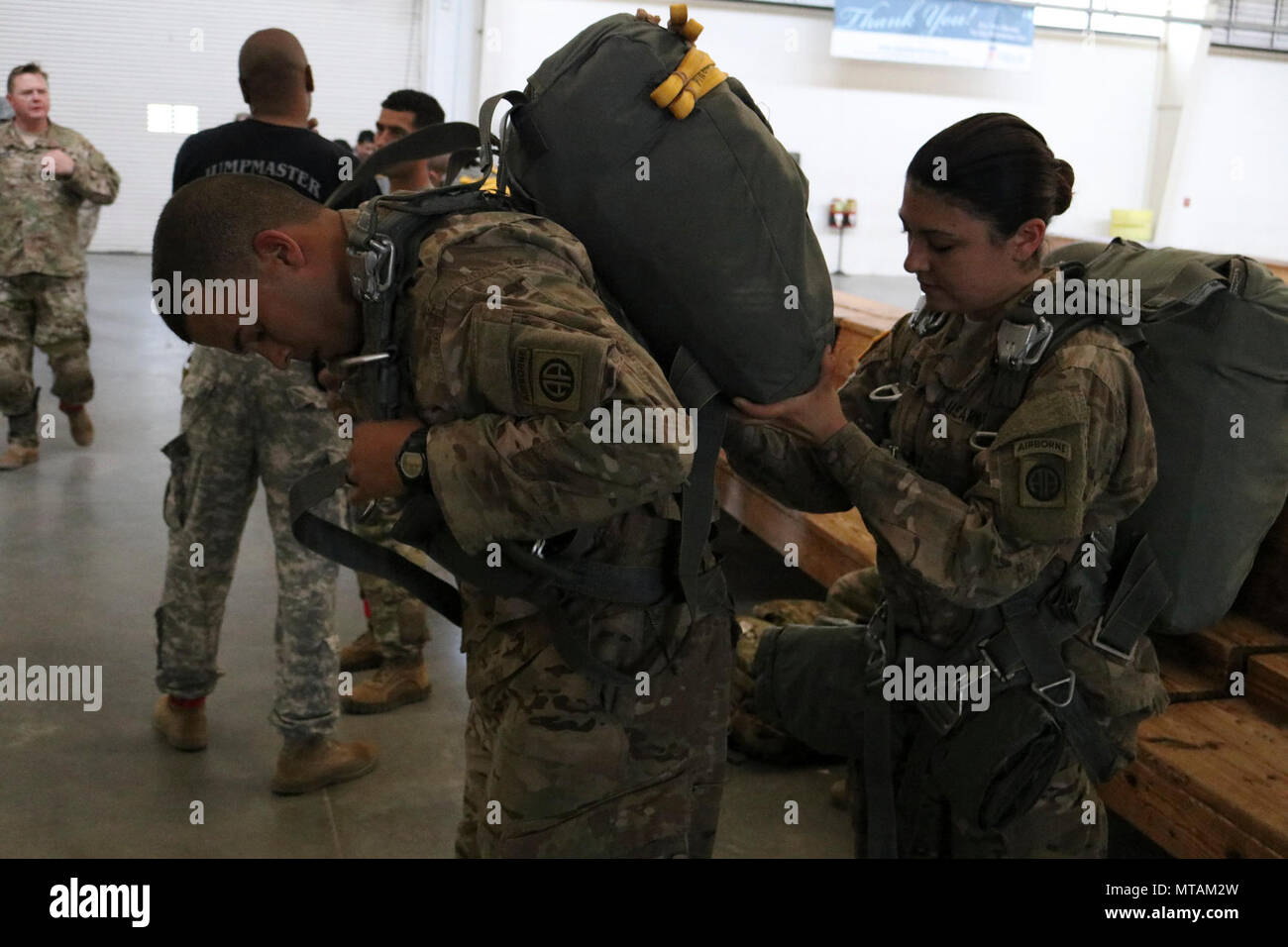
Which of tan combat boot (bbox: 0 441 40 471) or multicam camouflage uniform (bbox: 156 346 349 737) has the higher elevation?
multicam camouflage uniform (bbox: 156 346 349 737)

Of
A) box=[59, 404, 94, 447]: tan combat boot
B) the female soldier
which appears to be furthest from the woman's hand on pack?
box=[59, 404, 94, 447]: tan combat boot

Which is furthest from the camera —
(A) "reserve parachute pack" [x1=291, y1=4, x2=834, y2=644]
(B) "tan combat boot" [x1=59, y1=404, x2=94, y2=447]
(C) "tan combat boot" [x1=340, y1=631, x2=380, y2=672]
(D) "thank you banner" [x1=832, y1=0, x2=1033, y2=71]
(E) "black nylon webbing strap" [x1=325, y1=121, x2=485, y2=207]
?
(D) "thank you banner" [x1=832, y1=0, x2=1033, y2=71]

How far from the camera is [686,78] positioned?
1.45m

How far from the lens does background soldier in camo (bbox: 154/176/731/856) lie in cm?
138

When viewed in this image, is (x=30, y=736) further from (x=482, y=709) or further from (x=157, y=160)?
(x=157, y=160)

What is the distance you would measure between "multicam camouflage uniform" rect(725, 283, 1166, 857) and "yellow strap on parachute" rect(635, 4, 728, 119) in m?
0.58

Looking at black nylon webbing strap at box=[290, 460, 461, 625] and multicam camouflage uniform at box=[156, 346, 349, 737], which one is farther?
multicam camouflage uniform at box=[156, 346, 349, 737]

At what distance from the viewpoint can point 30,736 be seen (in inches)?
137

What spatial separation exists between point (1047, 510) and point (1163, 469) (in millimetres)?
414

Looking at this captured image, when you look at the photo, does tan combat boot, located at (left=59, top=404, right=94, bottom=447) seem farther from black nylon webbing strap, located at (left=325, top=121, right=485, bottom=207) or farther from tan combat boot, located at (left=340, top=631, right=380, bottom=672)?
black nylon webbing strap, located at (left=325, top=121, right=485, bottom=207)

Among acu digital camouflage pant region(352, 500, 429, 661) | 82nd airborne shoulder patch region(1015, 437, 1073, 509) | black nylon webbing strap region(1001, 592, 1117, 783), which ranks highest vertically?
82nd airborne shoulder patch region(1015, 437, 1073, 509)

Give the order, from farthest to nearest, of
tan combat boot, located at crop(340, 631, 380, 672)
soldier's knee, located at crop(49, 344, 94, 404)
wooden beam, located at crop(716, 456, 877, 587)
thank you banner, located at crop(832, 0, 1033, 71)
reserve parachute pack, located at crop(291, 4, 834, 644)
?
thank you banner, located at crop(832, 0, 1033, 71) → soldier's knee, located at crop(49, 344, 94, 404) → tan combat boot, located at crop(340, 631, 380, 672) → wooden beam, located at crop(716, 456, 877, 587) → reserve parachute pack, located at crop(291, 4, 834, 644)

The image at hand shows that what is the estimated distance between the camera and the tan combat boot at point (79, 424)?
6508mm
